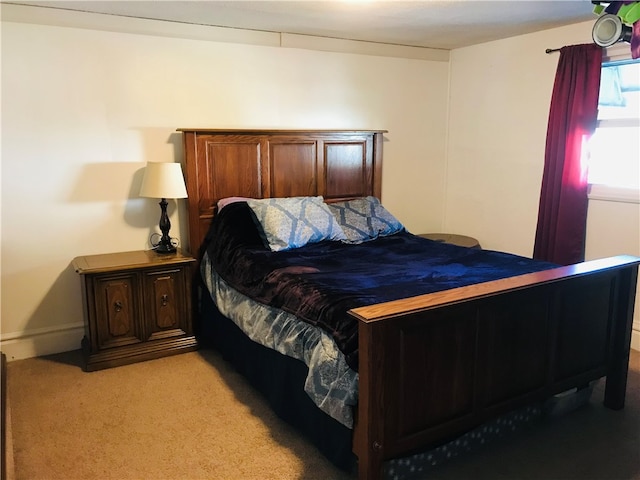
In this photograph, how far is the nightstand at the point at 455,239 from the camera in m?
4.21

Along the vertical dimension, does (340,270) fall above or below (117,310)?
above

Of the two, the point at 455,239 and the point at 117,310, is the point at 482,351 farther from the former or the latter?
the point at 455,239

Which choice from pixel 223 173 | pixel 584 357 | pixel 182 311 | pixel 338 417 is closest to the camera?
pixel 338 417

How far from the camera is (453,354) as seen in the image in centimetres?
206

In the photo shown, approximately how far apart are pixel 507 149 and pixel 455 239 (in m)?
0.82

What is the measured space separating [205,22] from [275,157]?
998 mm

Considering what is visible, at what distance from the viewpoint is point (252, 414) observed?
8.84ft

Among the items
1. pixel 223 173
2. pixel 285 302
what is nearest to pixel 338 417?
pixel 285 302

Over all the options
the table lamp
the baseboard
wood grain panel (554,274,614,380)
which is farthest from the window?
the baseboard

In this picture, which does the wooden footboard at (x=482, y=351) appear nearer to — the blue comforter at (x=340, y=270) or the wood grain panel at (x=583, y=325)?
the wood grain panel at (x=583, y=325)

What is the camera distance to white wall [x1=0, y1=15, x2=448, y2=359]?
320 cm

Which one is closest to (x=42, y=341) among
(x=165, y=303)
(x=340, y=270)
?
(x=165, y=303)

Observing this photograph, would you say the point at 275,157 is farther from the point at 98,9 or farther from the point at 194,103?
the point at 98,9

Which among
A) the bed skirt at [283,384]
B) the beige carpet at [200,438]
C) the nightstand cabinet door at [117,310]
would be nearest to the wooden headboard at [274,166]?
the nightstand cabinet door at [117,310]
